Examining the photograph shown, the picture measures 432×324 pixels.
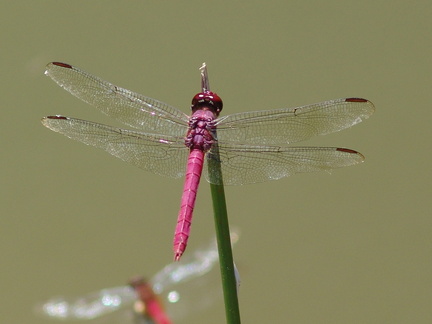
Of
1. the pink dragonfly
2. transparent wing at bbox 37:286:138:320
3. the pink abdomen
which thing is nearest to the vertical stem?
the pink abdomen

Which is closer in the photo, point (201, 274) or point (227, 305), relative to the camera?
point (227, 305)

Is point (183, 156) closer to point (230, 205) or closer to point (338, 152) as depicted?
point (338, 152)

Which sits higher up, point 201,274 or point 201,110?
point 201,110

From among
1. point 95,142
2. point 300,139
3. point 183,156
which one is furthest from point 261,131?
point 95,142

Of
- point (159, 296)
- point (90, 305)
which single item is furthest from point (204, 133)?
point (90, 305)

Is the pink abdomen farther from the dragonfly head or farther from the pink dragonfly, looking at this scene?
the dragonfly head

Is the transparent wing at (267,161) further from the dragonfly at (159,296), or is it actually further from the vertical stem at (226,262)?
the vertical stem at (226,262)

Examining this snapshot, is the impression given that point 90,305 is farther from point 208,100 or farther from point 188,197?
point 208,100
